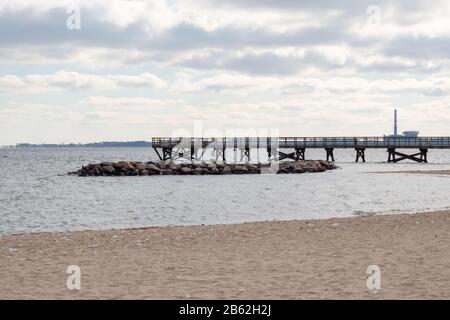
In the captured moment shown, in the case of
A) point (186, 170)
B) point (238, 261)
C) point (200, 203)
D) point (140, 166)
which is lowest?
point (200, 203)

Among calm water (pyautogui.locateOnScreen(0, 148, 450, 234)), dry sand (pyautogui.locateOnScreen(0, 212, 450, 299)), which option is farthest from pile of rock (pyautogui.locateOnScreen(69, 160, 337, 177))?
dry sand (pyautogui.locateOnScreen(0, 212, 450, 299))

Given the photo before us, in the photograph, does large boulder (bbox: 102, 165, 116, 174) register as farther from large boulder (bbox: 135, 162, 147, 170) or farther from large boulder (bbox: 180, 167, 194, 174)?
large boulder (bbox: 180, 167, 194, 174)

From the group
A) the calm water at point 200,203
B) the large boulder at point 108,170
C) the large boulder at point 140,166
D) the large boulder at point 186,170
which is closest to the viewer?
the calm water at point 200,203

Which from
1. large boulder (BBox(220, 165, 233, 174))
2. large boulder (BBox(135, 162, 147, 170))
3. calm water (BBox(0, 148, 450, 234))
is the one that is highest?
large boulder (BBox(135, 162, 147, 170))

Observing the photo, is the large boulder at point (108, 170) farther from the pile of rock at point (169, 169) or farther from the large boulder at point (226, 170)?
the large boulder at point (226, 170)

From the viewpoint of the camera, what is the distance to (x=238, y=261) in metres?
13.2

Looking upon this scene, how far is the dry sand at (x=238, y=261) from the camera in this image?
10156 millimetres

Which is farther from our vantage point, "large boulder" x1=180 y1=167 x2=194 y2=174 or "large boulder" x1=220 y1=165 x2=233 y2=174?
"large boulder" x1=220 y1=165 x2=233 y2=174

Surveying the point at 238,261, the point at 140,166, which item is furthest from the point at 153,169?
the point at 238,261

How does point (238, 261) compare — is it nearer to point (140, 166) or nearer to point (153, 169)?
point (153, 169)

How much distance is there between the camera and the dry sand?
33.3 feet

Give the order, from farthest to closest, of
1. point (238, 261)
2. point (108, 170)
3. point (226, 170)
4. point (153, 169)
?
1. point (226, 170)
2. point (153, 169)
3. point (108, 170)
4. point (238, 261)

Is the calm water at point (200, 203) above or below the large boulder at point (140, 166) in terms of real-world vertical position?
below

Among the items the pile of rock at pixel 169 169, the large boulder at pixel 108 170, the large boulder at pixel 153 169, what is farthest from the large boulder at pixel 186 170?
the large boulder at pixel 108 170
